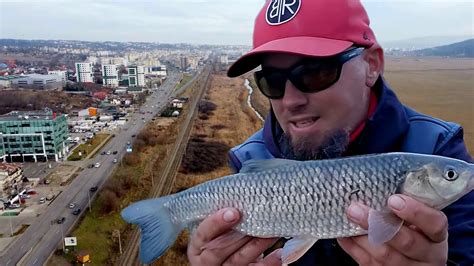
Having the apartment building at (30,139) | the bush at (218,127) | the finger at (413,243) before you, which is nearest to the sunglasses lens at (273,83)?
the finger at (413,243)

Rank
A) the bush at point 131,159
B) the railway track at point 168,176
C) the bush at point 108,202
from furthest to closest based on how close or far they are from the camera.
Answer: the bush at point 131,159 < the bush at point 108,202 < the railway track at point 168,176

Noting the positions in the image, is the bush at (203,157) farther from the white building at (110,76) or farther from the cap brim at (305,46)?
the white building at (110,76)

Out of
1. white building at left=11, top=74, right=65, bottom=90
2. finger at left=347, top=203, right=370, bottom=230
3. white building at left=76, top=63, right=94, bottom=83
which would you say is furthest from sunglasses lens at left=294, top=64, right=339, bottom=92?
white building at left=76, top=63, right=94, bottom=83

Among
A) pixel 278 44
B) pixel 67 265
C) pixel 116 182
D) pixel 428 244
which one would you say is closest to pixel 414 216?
pixel 428 244

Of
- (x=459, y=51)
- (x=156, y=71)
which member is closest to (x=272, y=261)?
(x=156, y=71)

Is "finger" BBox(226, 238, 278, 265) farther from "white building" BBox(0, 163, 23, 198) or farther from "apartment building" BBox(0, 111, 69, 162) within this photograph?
"apartment building" BBox(0, 111, 69, 162)

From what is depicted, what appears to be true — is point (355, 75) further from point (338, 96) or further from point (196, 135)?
point (196, 135)
